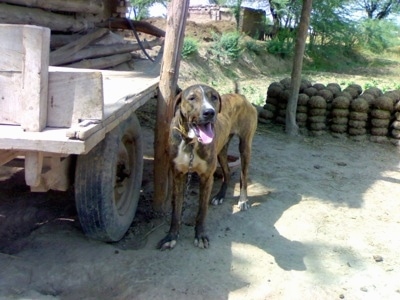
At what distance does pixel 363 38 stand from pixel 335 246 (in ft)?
70.1

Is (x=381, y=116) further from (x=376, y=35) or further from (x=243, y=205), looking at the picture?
(x=376, y=35)

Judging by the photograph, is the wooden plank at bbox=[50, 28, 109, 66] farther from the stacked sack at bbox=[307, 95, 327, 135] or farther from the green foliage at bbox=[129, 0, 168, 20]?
the green foliage at bbox=[129, 0, 168, 20]

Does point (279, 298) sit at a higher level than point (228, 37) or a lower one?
lower

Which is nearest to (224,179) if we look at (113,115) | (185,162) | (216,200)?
(216,200)

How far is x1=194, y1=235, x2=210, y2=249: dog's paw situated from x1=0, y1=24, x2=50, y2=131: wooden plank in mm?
1980

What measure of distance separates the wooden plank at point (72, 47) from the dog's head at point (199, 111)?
9.85ft

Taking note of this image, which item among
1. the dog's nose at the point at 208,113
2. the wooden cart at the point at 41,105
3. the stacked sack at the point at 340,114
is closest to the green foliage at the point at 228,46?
the stacked sack at the point at 340,114

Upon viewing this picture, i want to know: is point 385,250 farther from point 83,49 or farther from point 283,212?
point 83,49

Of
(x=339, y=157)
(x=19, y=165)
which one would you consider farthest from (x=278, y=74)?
(x=19, y=165)

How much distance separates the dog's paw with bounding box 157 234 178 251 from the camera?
13.3 feet

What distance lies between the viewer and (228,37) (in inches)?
655

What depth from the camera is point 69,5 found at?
23.9ft

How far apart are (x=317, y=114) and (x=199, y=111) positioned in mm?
5047

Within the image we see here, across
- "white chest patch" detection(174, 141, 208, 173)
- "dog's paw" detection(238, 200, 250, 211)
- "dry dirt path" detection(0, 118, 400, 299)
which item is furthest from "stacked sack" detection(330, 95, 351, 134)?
"white chest patch" detection(174, 141, 208, 173)
